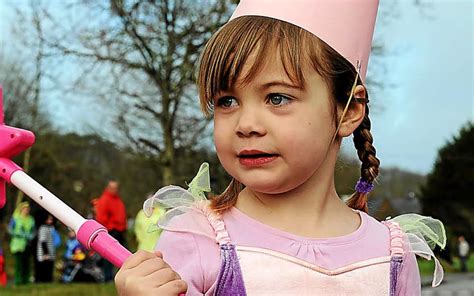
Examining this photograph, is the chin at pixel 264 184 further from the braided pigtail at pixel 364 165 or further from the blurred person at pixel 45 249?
the blurred person at pixel 45 249

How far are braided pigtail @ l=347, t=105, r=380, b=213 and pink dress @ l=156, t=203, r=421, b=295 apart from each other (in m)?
0.31

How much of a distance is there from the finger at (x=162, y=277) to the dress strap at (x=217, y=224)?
241 millimetres

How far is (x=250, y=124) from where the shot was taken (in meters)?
2.06

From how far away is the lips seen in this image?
2.09 m

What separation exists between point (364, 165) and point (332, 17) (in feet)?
1.68

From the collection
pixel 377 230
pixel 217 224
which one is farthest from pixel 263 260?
pixel 377 230

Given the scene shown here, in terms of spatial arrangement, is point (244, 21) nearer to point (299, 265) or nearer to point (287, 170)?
point (287, 170)

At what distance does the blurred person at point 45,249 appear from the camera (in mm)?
14789

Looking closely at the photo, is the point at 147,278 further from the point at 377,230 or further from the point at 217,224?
the point at 377,230

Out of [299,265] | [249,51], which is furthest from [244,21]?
[299,265]

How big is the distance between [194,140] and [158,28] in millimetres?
3229

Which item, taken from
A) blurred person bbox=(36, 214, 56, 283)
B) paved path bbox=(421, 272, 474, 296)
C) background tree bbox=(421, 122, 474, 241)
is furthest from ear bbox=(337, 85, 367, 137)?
background tree bbox=(421, 122, 474, 241)

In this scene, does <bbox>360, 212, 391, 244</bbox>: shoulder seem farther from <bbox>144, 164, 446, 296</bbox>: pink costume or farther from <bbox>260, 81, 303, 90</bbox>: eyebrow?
<bbox>260, 81, 303, 90</bbox>: eyebrow

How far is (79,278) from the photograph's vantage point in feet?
52.0
